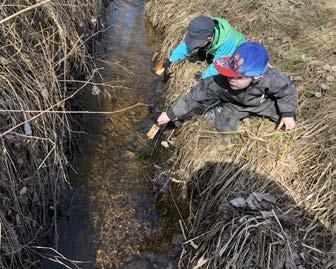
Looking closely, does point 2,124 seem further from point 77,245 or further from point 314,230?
point 314,230

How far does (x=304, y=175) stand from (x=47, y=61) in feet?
7.61

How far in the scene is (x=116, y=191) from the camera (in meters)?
3.90

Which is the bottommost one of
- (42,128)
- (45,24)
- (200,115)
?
(200,115)

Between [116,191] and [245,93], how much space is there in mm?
1517

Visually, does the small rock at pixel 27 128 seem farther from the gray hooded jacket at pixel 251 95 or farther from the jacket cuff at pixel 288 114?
the jacket cuff at pixel 288 114

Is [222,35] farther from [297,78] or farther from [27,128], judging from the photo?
[27,128]

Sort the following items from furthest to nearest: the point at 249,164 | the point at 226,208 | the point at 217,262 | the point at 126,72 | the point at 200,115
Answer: the point at 126,72, the point at 200,115, the point at 249,164, the point at 226,208, the point at 217,262

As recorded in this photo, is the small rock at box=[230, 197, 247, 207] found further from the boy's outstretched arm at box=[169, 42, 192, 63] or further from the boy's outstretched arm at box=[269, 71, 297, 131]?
the boy's outstretched arm at box=[169, 42, 192, 63]

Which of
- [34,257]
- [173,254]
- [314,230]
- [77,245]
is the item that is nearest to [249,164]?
[314,230]

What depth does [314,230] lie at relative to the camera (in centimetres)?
306

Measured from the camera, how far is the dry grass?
2678mm

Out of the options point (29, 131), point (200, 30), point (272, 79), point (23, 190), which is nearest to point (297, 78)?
point (272, 79)

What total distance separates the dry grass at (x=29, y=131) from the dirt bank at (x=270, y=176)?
3.98 feet

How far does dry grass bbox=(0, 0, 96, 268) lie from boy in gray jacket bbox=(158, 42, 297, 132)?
1.19 m
